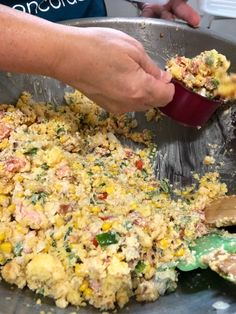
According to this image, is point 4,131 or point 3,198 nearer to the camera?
point 3,198

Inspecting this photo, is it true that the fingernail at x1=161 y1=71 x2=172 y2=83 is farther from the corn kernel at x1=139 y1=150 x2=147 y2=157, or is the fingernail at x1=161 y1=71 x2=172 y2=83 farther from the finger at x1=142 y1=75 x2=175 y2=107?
the corn kernel at x1=139 y1=150 x2=147 y2=157

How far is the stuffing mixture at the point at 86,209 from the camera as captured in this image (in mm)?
802

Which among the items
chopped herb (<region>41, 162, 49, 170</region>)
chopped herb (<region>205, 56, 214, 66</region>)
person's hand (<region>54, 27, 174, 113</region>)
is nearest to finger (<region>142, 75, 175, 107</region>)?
person's hand (<region>54, 27, 174, 113</region>)

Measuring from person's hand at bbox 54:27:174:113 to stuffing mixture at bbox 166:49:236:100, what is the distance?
0.09m

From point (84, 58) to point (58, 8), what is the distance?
44 centimetres

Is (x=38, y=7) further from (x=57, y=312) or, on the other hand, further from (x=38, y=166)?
(x=57, y=312)

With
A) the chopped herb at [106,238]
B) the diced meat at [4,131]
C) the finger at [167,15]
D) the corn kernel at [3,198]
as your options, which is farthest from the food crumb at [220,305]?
the finger at [167,15]

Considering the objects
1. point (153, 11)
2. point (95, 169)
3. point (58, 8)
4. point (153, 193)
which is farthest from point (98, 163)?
point (153, 11)

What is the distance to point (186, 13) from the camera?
1.27m

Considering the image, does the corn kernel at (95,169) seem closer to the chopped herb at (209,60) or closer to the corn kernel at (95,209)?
the corn kernel at (95,209)

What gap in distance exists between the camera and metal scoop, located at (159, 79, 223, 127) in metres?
1.04

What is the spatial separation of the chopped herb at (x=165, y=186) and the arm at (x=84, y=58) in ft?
0.72

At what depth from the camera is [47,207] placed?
2.90ft

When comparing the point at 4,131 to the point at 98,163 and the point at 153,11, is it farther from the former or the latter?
the point at 153,11
